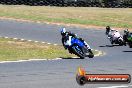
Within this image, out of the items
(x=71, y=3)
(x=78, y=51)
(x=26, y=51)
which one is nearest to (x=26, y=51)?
(x=26, y=51)

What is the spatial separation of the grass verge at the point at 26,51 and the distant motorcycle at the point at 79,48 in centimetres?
76

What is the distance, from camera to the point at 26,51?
931 inches

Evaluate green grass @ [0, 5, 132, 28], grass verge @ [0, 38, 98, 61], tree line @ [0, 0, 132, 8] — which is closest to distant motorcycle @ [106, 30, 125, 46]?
grass verge @ [0, 38, 98, 61]

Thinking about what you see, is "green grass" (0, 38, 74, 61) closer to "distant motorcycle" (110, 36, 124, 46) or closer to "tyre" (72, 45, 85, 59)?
"tyre" (72, 45, 85, 59)

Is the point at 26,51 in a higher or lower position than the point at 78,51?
lower

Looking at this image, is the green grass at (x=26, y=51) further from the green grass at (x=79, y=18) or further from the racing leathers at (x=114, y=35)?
the green grass at (x=79, y=18)

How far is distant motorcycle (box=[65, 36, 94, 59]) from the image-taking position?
21344 mm

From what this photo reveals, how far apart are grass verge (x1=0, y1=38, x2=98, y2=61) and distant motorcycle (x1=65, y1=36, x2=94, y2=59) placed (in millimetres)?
765

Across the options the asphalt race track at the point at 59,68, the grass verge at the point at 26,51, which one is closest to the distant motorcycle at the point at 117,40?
the asphalt race track at the point at 59,68

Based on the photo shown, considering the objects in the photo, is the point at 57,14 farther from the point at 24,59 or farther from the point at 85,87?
the point at 85,87

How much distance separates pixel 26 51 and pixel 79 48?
11.0 ft

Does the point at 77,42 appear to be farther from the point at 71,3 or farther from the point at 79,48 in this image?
the point at 71,3

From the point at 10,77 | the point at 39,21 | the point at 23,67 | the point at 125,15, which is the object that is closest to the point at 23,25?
the point at 39,21

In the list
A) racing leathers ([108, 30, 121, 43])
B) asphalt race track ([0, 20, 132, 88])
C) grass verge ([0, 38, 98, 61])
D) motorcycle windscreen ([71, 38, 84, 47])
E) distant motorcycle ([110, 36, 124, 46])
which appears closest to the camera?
asphalt race track ([0, 20, 132, 88])
